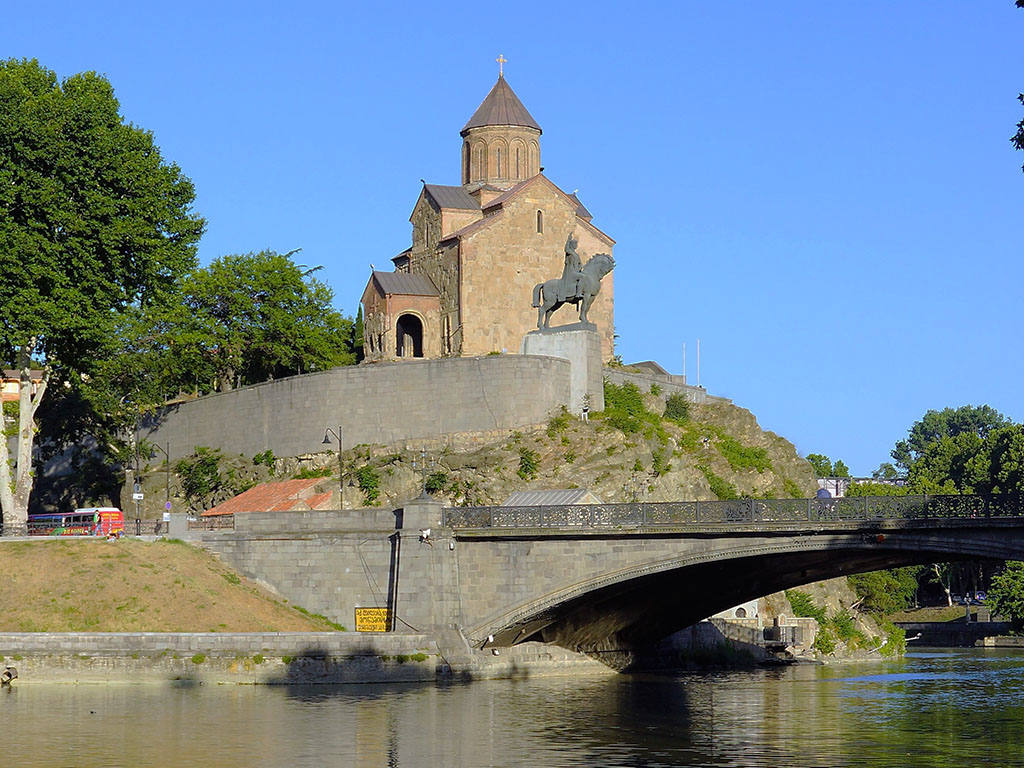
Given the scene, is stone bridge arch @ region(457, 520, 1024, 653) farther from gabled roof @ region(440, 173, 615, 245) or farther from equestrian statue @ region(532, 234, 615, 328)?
gabled roof @ region(440, 173, 615, 245)

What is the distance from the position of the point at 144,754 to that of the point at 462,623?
1911cm

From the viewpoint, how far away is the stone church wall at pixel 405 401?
79.7 metres

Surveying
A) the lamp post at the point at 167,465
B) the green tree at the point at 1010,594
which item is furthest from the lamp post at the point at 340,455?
the green tree at the point at 1010,594

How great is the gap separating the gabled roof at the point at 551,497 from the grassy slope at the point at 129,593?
35.9ft

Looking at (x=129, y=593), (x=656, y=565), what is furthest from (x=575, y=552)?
(x=129, y=593)

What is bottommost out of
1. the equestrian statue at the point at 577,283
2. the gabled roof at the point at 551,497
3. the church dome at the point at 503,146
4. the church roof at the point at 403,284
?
the gabled roof at the point at 551,497

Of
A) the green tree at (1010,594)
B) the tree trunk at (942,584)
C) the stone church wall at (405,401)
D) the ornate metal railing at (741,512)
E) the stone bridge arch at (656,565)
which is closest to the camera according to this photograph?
the ornate metal railing at (741,512)

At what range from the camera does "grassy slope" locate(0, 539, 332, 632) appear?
5753 cm

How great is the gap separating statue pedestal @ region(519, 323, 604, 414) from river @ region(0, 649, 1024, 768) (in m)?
22.8

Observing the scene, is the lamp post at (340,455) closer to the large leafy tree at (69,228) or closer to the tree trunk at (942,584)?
the large leafy tree at (69,228)

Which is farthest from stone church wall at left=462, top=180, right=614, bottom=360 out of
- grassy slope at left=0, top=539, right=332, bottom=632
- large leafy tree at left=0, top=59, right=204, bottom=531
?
grassy slope at left=0, top=539, right=332, bottom=632

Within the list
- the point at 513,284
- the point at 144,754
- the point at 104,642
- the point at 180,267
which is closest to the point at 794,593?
the point at 513,284

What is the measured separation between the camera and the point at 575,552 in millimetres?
57531

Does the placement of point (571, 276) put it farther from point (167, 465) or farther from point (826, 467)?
point (826, 467)
